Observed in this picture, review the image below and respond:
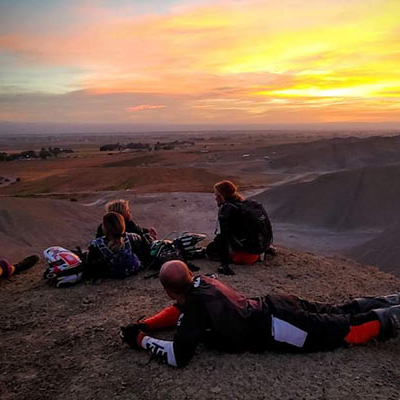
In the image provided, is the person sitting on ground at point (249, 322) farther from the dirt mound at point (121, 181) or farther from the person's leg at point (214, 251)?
the dirt mound at point (121, 181)

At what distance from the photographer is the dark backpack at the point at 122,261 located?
5828 mm

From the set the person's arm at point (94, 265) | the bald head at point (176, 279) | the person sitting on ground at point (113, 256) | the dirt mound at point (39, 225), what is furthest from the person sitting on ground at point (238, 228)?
the dirt mound at point (39, 225)

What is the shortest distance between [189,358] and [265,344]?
650mm

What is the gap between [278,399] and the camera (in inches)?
124

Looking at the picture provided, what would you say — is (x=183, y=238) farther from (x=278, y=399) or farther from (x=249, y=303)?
(x=278, y=399)

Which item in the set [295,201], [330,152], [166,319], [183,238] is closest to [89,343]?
[166,319]

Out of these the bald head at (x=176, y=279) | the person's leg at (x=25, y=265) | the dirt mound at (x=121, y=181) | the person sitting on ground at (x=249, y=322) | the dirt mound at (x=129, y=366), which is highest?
the bald head at (x=176, y=279)

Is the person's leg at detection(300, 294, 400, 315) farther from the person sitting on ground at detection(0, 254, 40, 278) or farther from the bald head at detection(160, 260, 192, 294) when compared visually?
the person sitting on ground at detection(0, 254, 40, 278)

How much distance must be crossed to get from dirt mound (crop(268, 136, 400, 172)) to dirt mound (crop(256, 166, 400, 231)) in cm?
1602

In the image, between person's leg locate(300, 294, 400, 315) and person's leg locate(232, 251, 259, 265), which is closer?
person's leg locate(300, 294, 400, 315)

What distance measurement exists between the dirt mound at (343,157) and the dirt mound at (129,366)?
2976 cm

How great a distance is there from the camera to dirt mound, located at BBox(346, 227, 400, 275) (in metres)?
9.70

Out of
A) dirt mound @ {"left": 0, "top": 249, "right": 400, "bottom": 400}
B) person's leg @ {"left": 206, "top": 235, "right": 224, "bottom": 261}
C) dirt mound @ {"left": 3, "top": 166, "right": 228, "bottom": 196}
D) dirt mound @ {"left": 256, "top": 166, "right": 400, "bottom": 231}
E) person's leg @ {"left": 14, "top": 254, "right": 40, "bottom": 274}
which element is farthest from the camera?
dirt mound @ {"left": 3, "top": 166, "right": 228, "bottom": 196}

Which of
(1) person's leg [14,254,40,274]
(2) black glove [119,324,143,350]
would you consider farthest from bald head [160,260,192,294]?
(1) person's leg [14,254,40,274]
